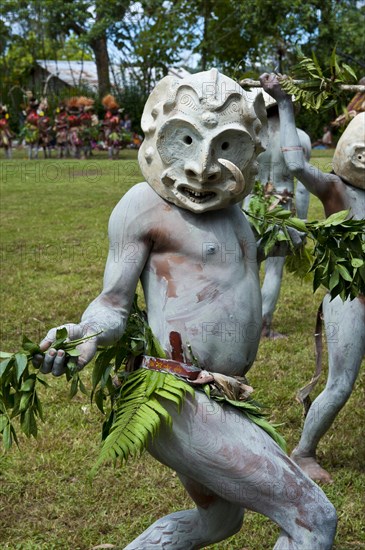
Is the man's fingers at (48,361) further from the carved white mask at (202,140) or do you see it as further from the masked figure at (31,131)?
the masked figure at (31,131)

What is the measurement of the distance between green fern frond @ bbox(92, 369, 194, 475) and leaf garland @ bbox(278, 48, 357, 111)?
1428mm

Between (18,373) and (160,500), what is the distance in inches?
76.7

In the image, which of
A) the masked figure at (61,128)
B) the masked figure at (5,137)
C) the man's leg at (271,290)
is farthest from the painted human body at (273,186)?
the masked figure at (61,128)

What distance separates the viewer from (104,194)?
1617cm

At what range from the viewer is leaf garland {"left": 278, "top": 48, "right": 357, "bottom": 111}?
3348 millimetres

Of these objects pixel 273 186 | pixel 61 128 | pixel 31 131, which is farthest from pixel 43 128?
pixel 273 186

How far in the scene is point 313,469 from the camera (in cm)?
426

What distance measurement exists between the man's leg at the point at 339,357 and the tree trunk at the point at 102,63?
28.1 metres

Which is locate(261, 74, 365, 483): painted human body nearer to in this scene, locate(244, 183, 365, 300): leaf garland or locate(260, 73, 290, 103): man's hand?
locate(260, 73, 290, 103): man's hand

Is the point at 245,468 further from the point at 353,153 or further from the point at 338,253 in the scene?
the point at 353,153

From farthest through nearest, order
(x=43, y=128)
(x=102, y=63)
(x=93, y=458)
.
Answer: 1. (x=102, y=63)
2. (x=43, y=128)
3. (x=93, y=458)

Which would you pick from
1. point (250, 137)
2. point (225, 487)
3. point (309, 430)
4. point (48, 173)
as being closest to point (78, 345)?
point (225, 487)

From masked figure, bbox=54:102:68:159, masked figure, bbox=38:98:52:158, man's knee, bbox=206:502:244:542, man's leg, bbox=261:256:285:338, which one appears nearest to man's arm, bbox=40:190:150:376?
man's knee, bbox=206:502:244:542

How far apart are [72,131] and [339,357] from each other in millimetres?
20834
